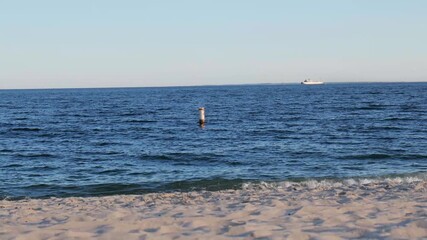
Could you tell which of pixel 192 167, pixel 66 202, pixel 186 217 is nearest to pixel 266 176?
pixel 192 167

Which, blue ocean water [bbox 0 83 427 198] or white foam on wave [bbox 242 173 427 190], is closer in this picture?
white foam on wave [bbox 242 173 427 190]

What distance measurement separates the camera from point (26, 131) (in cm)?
3400

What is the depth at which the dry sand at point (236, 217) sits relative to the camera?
7.17 meters

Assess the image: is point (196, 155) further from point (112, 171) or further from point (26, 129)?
point (26, 129)

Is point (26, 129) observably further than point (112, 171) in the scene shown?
Yes

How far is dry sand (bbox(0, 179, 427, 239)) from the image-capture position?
23.5 ft

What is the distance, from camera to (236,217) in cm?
832

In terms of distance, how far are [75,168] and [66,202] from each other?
713 centimetres

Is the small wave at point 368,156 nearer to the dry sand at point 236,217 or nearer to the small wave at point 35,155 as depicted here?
the dry sand at point 236,217

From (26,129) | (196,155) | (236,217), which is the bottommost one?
(196,155)

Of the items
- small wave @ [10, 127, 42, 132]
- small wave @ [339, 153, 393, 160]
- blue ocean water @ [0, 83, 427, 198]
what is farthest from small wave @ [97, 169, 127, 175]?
small wave @ [10, 127, 42, 132]

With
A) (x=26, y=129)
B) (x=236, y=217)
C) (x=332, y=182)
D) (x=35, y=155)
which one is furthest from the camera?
(x=26, y=129)

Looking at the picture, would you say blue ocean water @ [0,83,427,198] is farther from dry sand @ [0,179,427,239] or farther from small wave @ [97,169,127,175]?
dry sand @ [0,179,427,239]

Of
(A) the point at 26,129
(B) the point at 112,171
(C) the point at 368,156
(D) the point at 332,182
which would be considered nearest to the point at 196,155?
(B) the point at 112,171
